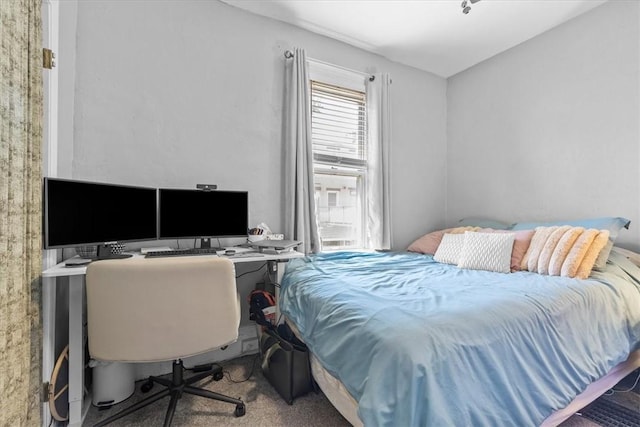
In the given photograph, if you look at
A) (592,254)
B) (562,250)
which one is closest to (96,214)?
(562,250)

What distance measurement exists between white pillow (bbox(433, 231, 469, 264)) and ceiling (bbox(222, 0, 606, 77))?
1.84 metres

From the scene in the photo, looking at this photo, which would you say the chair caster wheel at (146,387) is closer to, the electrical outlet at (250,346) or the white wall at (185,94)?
the electrical outlet at (250,346)

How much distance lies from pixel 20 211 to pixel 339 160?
2.27 m

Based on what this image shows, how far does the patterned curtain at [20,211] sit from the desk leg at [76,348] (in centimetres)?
12

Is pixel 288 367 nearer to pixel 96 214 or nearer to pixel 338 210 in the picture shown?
pixel 96 214

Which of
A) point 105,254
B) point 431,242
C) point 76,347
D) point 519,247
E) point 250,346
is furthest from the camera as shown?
point 431,242

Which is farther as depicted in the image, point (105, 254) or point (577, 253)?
point (577, 253)

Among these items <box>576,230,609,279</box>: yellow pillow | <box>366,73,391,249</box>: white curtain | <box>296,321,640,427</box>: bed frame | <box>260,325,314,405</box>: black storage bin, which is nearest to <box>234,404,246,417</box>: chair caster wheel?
<box>260,325,314,405</box>: black storage bin

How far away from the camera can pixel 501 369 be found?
1029 millimetres

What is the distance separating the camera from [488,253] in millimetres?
2090

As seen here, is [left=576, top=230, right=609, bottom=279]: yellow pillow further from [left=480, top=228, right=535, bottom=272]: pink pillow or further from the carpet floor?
the carpet floor

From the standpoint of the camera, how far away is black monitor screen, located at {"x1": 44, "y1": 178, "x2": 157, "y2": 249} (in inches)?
53.5

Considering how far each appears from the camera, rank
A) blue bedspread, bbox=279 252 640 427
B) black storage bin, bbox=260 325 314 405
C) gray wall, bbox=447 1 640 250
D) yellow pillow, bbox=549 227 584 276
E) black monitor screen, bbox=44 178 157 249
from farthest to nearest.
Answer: gray wall, bbox=447 1 640 250 → yellow pillow, bbox=549 227 584 276 → black storage bin, bbox=260 325 314 405 → black monitor screen, bbox=44 178 157 249 → blue bedspread, bbox=279 252 640 427

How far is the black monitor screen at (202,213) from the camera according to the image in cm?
190
